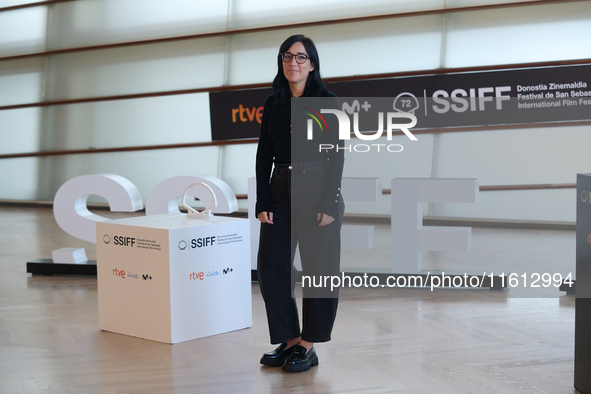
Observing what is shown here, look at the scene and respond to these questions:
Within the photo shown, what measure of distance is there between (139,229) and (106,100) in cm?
684

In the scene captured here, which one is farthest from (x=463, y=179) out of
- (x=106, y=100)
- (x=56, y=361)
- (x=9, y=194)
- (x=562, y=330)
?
(x=9, y=194)

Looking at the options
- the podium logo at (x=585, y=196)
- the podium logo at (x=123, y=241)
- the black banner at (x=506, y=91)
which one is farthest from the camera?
the black banner at (x=506, y=91)

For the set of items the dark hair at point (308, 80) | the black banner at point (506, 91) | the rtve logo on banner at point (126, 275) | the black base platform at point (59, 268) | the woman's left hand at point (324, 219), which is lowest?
the black base platform at point (59, 268)

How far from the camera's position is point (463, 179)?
164 inches

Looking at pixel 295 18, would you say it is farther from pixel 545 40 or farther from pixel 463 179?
pixel 463 179

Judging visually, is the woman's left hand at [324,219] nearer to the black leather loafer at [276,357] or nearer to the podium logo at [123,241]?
the black leather loafer at [276,357]

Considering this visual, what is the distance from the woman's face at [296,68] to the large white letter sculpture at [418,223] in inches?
67.7

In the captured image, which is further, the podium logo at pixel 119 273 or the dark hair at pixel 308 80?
the podium logo at pixel 119 273

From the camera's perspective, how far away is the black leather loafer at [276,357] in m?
2.76

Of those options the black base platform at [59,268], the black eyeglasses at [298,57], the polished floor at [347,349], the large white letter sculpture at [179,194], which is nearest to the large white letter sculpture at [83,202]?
the black base platform at [59,268]

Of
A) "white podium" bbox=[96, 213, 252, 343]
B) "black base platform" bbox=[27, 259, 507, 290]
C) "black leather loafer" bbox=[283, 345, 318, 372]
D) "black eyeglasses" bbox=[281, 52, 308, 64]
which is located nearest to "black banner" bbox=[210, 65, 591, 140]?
"black base platform" bbox=[27, 259, 507, 290]

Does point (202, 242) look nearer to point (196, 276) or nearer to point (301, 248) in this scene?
point (196, 276)

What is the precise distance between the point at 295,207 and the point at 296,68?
1.85 feet

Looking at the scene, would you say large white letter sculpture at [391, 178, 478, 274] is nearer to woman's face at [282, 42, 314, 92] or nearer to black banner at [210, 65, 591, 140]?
woman's face at [282, 42, 314, 92]
